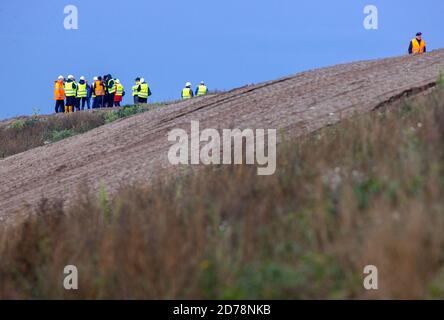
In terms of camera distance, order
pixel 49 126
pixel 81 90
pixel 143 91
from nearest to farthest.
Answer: pixel 49 126
pixel 143 91
pixel 81 90

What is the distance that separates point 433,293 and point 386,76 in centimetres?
872

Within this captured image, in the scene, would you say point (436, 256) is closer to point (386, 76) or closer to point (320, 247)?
point (320, 247)

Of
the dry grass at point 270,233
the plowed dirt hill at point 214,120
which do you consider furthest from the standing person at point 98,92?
the dry grass at point 270,233

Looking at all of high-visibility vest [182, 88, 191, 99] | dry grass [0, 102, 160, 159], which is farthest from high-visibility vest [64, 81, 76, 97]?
high-visibility vest [182, 88, 191, 99]

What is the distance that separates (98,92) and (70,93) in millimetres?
2277

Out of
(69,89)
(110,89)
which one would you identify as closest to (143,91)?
(110,89)

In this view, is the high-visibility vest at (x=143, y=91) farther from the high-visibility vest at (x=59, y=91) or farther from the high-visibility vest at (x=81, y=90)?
the high-visibility vest at (x=59, y=91)

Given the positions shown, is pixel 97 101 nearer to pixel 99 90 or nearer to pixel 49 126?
pixel 99 90

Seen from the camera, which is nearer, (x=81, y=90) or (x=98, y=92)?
(x=81, y=90)

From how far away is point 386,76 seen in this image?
14406 millimetres

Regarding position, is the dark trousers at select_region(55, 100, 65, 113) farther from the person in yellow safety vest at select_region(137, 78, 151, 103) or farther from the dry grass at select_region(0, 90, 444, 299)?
the dry grass at select_region(0, 90, 444, 299)

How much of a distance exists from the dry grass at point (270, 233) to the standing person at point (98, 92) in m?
29.2

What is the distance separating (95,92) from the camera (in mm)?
38188

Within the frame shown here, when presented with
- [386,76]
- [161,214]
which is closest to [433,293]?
[161,214]
